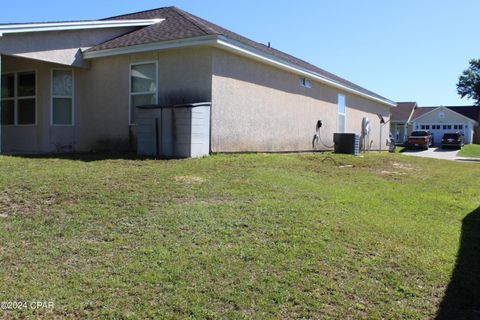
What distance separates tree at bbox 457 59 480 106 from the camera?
248 feet

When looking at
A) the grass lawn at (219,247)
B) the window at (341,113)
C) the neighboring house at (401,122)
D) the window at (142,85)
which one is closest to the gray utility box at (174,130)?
the window at (142,85)

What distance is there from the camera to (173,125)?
10688 millimetres

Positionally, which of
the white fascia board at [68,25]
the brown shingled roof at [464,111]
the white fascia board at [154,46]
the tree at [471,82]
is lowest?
the white fascia board at [154,46]

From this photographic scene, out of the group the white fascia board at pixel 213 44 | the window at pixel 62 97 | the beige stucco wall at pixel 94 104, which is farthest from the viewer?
the window at pixel 62 97

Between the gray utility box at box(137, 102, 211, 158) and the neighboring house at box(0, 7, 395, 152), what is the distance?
27.3 inches

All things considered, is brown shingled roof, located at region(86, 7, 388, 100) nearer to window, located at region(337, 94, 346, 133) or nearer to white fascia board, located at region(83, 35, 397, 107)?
white fascia board, located at region(83, 35, 397, 107)

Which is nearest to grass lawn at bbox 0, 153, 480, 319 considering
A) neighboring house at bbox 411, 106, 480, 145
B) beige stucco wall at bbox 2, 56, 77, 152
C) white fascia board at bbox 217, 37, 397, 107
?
white fascia board at bbox 217, 37, 397, 107

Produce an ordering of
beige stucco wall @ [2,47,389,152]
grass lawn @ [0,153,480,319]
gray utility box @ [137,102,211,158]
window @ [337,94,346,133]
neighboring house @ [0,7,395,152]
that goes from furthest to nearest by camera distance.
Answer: window @ [337,94,346,133], beige stucco wall @ [2,47,389,152], neighboring house @ [0,7,395,152], gray utility box @ [137,102,211,158], grass lawn @ [0,153,480,319]

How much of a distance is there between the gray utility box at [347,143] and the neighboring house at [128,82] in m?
3.10

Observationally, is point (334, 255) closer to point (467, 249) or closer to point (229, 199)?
point (467, 249)

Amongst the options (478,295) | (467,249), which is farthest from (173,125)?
(478,295)

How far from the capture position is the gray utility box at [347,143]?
17.5 meters

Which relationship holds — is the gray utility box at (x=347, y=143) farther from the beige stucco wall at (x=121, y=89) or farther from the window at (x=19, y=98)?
the window at (x=19, y=98)

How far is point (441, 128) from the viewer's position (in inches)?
2124
